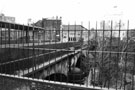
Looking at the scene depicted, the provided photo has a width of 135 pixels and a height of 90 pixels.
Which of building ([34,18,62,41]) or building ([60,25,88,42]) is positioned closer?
building ([60,25,88,42])

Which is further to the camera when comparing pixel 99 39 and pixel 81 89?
pixel 99 39

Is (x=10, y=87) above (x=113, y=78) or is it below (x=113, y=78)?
above

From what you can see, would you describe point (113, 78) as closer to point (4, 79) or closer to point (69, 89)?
point (69, 89)

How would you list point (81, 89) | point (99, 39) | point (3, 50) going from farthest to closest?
point (99, 39), point (3, 50), point (81, 89)

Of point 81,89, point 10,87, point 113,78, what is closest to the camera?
point 81,89

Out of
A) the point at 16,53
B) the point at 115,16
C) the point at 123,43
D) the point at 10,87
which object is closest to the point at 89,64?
the point at 123,43

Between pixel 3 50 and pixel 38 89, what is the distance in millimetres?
2502

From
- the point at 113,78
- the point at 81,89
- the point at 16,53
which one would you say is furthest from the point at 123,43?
the point at 16,53

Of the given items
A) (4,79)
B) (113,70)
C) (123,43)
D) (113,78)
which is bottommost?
(113,78)

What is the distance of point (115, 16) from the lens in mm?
6977

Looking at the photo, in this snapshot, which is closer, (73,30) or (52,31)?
(73,30)

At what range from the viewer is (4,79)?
3627 mm

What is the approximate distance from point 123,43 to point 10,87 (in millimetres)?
5472

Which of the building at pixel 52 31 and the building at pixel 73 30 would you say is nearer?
the building at pixel 73 30
